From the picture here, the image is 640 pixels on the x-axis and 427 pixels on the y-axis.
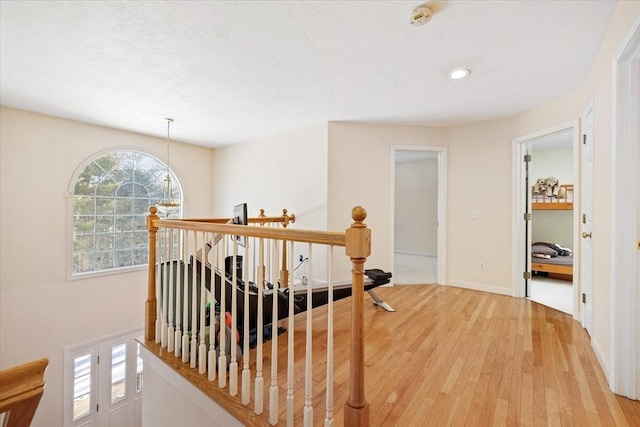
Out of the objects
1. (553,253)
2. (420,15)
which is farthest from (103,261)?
(553,253)

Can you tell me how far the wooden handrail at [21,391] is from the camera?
609 mm

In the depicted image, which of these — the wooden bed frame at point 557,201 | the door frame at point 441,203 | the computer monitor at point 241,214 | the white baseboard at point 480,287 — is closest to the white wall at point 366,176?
the door frame at point 441,203

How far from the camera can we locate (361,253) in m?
1.08

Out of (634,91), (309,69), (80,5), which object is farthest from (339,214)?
(80,5)

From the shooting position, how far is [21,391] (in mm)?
631

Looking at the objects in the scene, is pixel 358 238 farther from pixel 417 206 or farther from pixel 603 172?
pixel 417 206

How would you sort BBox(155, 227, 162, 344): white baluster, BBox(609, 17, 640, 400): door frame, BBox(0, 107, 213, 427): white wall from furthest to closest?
BBox(0, 107, 213, 427): white wall < BBox(155, 227, 162, 344): white baluster < BBox(609, 17, 640, 400): door frame

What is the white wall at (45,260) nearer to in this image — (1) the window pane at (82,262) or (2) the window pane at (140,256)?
(1) the window pane at (82,262)

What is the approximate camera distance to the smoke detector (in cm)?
166

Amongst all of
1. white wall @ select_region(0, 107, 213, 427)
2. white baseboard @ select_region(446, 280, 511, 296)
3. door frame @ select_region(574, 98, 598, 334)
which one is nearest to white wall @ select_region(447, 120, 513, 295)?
white baseboard @ select_region(446, 280, 511, 296)

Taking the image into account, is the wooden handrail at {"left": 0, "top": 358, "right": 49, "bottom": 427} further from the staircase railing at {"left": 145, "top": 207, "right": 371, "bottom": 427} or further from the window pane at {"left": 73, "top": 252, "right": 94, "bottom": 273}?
the window pane at {"left": 73, "top": 252, "right": 94, "bottom": 273}

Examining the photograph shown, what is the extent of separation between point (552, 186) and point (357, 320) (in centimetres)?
605

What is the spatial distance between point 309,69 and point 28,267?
166 inches

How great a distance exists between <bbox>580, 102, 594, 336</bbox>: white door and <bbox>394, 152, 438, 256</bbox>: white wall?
3.73 meters
